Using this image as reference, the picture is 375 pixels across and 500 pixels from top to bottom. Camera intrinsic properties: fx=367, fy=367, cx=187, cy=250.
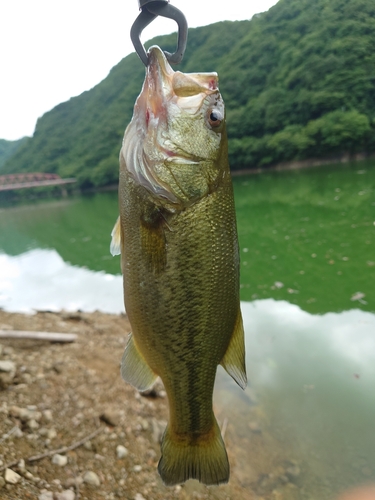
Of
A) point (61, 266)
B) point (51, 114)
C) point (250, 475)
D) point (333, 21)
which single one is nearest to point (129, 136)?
point (250, 475)

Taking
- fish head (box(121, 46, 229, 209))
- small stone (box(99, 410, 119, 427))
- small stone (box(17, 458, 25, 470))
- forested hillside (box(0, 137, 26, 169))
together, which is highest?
forested hillside (box(0, 137, 26, 169))

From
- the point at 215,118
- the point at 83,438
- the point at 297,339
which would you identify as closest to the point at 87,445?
the point at 83,438

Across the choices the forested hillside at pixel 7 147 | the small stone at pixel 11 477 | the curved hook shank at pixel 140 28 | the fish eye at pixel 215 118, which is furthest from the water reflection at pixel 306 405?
the forested hillside at pixel 7 147

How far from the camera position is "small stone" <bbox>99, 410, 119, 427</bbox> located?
3.81 m

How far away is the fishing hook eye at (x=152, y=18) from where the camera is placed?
4.68 feet

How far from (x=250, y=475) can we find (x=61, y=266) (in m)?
11.8

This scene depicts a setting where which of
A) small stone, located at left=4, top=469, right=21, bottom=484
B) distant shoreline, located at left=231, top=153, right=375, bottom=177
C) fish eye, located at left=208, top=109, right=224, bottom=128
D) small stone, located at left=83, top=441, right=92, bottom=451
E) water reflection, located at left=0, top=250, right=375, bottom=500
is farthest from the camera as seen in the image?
distant shoreline, located at left=231, top=153, right=375, bottom=177

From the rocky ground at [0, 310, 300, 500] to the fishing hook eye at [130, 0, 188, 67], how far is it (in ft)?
9.46

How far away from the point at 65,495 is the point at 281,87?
59639mm

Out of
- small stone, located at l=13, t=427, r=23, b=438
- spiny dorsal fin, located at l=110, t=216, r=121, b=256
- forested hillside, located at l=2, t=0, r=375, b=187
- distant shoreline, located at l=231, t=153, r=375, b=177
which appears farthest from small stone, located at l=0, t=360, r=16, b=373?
forested hillside, located at l=2, t=0, r=375, b=187

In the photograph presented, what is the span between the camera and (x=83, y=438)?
3510 mm

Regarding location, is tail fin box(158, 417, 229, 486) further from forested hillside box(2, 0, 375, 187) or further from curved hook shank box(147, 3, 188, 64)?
forested hillside box(2, 0, 375, 187)

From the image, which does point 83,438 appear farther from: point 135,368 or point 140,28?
Result: point 140,28

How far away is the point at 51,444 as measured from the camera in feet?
10.9
